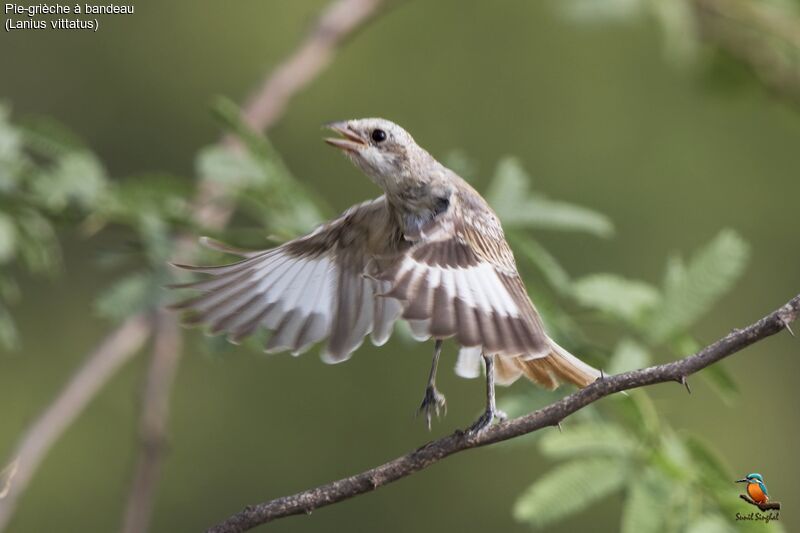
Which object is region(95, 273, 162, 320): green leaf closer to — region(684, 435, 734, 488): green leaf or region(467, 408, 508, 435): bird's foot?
region(467, 408, 508, 435): bird's foot

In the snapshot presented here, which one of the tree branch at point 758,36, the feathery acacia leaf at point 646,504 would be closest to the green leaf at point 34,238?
the feathery acacia leaf at point 646,504

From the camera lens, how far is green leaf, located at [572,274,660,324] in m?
3.27

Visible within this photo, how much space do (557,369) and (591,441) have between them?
0.36 metres

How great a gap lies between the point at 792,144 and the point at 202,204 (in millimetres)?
6531

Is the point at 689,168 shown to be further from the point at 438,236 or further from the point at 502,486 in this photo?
the point at 438,236

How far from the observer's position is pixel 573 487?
10.1ft

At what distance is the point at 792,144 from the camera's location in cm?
917

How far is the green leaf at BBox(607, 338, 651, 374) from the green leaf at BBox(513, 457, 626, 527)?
9.7 inches

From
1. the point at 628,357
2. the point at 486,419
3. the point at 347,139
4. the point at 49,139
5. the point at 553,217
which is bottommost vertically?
the point at 628,357

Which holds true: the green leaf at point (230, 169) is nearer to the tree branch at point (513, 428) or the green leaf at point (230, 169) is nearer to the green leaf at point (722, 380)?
the green leaf at point (722, 380)

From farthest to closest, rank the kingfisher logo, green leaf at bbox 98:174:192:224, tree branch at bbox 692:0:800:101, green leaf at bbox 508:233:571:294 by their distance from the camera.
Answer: tree branch at bbox 692:0:800:101 → green leaf at bbox 98:174:192:224 → green leaf at bbox 508:233:571:294 → the kingfisher logo

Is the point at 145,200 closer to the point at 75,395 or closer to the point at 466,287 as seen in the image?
the point at 75,395

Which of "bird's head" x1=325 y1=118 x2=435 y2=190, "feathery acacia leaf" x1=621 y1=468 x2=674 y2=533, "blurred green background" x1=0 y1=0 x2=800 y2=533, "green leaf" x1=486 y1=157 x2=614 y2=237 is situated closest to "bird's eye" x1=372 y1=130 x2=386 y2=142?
"bird's head" x1=325 y1=118 x2=435 y2=190

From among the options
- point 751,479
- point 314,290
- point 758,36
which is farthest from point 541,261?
point 758,36
